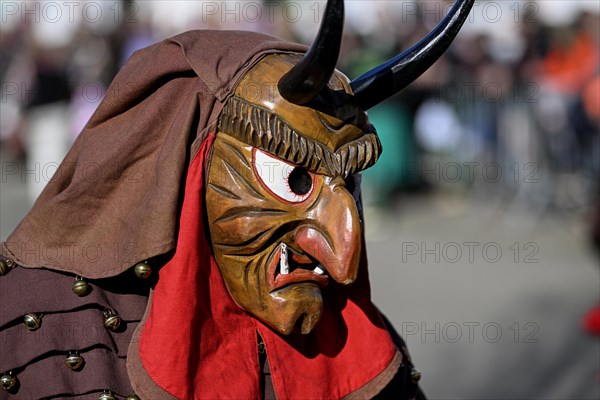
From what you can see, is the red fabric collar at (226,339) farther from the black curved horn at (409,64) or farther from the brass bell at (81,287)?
the black curved horn at (409,64)

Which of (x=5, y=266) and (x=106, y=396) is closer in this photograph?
(x=106, y=396)

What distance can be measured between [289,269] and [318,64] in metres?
0.51

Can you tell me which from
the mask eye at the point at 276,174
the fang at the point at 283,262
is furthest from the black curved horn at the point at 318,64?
the fang at the point at 283,262

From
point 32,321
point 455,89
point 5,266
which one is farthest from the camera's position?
point 455,89

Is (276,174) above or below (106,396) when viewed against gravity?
above

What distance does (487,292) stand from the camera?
7.64m

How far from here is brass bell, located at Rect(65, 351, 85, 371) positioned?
2.42 metres

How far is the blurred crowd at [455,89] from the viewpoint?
376 inches

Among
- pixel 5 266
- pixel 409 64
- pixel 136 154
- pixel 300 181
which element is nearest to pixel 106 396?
pixel 5 266

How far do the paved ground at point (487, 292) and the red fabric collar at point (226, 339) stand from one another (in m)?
3.02

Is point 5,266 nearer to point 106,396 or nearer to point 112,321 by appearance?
point 112,321

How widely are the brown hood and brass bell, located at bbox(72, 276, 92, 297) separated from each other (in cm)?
3

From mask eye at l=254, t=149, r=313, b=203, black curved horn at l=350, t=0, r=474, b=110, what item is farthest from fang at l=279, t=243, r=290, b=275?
black curved horn at l=350, t=0, r=474, b=110

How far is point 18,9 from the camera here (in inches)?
561
